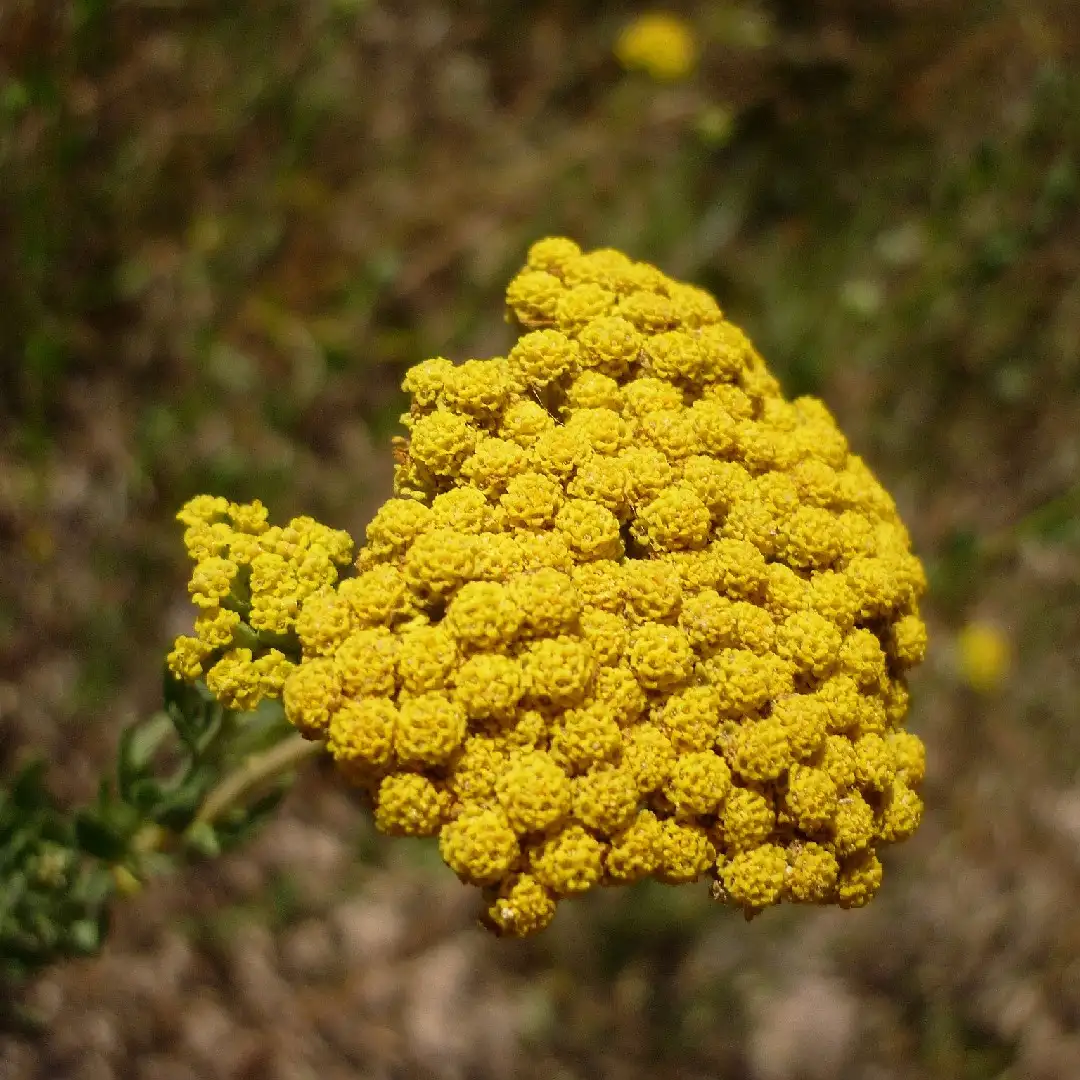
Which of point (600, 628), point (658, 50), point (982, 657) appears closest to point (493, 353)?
point (658, 50)

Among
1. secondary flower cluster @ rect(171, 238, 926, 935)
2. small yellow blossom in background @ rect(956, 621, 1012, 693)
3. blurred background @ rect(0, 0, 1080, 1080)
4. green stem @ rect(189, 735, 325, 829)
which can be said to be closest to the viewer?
secondary flower cluster @ rect(171, 238, 926, 935)

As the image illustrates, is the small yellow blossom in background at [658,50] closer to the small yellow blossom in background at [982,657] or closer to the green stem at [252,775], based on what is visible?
the small yellow blossom in background at [982,657]

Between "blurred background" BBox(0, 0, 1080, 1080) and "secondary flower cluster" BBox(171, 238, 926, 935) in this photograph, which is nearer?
"secondary flower cluster" BBox(171, 238, 926, 935)

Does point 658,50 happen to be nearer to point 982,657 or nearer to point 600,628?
point 982,657

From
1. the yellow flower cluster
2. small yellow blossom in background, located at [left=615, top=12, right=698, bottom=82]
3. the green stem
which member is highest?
small yellow blossom in background, located at [left=615, top=12, right=698, bottom=82]

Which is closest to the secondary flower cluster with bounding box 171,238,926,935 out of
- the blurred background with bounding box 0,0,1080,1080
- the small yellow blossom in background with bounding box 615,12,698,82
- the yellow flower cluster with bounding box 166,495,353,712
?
the yellow flower cluster with bounding box 166,495,353,712

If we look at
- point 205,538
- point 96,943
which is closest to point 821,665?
point 205,538

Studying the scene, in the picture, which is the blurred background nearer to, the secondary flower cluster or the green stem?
the green stem
